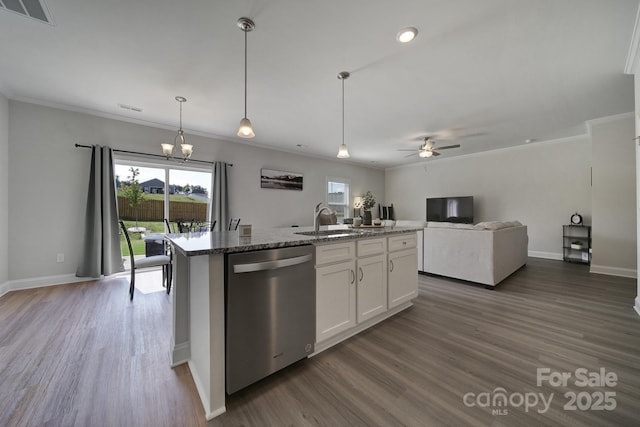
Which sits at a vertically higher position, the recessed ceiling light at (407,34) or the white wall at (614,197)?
the recessed ceiling light at (407,34)

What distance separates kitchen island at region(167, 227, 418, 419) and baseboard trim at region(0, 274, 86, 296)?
3355 millimetres

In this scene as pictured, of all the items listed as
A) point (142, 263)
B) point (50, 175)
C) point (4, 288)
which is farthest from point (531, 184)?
point (4, 288)

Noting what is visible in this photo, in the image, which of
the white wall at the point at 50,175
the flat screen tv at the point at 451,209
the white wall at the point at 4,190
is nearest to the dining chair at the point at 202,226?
the white wall at the point at 50,175

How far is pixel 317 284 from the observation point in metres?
1.79

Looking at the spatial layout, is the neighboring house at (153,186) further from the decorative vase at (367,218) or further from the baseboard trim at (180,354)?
the decorative vase at (367,218)

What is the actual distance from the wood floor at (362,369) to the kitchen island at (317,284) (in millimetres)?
158

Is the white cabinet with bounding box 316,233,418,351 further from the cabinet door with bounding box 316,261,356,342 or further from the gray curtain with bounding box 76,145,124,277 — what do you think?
the gray curtain with bounding box 76,145,124,277

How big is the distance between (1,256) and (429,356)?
543 cm

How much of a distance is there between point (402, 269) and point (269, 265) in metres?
1.76

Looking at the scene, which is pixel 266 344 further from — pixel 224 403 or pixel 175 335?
pixel 175 335

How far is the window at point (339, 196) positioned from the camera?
24.3 ft

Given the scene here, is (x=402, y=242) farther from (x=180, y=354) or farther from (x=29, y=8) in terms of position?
(x=29, y=8)

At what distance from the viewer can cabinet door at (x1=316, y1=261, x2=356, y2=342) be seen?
1822 mm

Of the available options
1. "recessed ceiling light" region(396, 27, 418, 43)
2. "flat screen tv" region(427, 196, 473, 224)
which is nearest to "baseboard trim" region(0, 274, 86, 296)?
"recessed ceiling light" region(396, 27, 418, 43)
